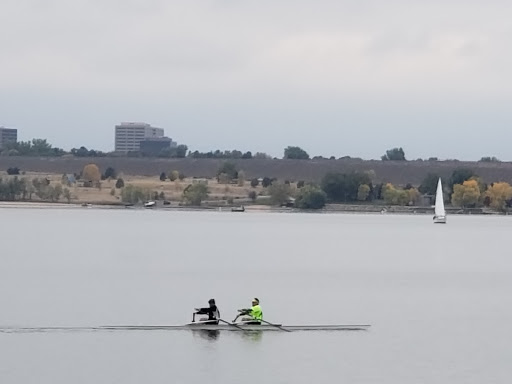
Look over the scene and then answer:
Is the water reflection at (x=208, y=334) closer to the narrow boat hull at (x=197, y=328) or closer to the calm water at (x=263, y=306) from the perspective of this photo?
the narrow boat hull at (x=197, y=328)

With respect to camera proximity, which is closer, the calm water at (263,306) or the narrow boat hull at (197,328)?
the calm water at (263,306)

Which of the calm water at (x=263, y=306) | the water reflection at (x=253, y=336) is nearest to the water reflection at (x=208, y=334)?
the calm water at (x=263, y=306)

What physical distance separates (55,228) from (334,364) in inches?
4497

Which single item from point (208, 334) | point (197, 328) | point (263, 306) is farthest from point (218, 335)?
point (263, 306)

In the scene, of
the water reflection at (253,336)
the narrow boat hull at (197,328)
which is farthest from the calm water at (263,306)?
the narrow boat hull at (197,328)

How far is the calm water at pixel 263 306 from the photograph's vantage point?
1826 inches

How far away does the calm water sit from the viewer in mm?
46375

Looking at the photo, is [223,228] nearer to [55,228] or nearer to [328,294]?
[55,228]

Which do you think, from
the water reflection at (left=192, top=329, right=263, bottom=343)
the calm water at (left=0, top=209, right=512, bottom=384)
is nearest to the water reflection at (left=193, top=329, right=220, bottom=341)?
the water reflection at (left=192, top=329, right=263, bottom=343)

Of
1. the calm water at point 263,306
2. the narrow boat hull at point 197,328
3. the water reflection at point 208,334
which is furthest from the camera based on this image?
the narrow boat hull at point 197,328

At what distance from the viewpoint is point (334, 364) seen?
4753 centimetres

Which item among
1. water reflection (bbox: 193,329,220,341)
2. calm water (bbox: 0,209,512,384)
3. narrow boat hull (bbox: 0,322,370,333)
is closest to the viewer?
calm water (bbox: 0,209,512,384)

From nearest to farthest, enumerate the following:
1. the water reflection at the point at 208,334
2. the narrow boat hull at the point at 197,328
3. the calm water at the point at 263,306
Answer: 1. the calm water at the point at 263,306
2. the water reflection at the point at 208,334
3. the narrow boat hull at the point at 197,328

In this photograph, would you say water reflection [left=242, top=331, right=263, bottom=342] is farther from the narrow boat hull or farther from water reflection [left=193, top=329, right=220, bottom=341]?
water reflection [left=193, top=329, right=220, bottom=341]
